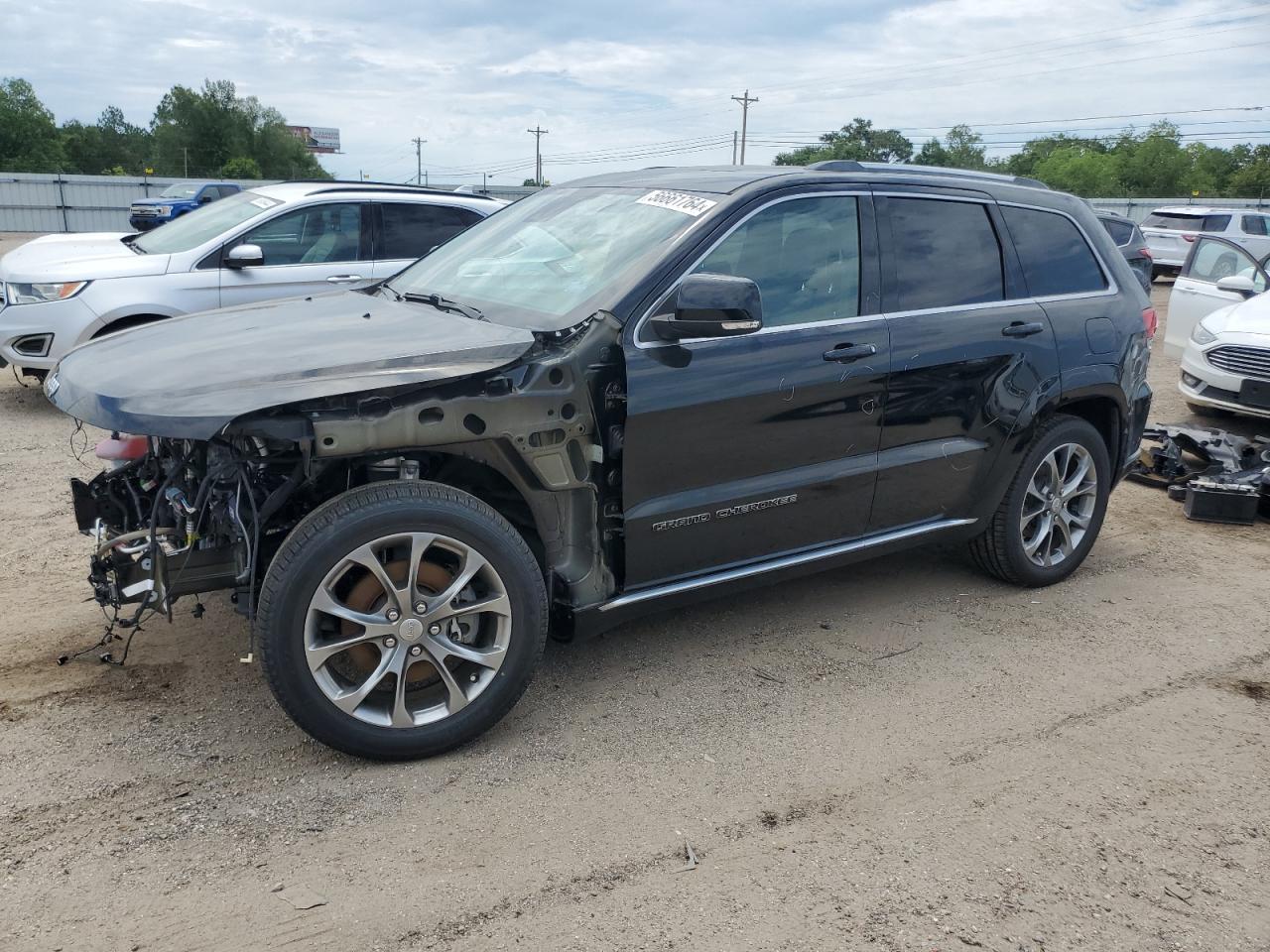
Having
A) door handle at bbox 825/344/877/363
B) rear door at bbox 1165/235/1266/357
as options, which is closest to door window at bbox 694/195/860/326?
door handle at bbox 825/344/877/363

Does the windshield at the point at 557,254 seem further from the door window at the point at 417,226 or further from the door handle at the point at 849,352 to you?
the door window at the point at 417,226

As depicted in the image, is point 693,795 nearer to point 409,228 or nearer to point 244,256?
point 244,256

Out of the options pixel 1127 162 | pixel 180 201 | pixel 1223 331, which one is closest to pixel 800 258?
pixel 1223 331

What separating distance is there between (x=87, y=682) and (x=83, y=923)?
1358mm

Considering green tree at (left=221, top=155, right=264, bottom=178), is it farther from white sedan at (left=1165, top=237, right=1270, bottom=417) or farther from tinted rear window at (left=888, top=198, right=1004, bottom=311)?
tinted rear window at (left=888, top=198, right=1004, bottom=311)

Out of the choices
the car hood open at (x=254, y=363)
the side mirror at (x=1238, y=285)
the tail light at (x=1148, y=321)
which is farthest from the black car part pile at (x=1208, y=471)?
the car hood open at (x=254, y=363)

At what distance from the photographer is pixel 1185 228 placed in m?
22.3

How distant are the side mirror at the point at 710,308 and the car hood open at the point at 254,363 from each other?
49cm

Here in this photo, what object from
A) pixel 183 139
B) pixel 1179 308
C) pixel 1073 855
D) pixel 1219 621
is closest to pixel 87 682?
pixel 1073 855

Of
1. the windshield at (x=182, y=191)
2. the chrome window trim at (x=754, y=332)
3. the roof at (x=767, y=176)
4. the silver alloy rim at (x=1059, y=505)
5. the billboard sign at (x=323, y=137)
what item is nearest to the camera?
the chrome window trim at (x=754, y=332)

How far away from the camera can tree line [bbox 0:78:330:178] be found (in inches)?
2904

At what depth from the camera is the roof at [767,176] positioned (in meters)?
4.03

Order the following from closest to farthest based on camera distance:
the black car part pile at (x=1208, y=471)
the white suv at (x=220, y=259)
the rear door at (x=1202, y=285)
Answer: the black car part pile at (x=1208, y=471) < the white suv at (x=220, y=259) < the rear door at (x=1202, y=285)

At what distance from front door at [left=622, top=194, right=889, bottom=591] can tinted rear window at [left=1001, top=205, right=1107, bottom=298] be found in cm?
97
